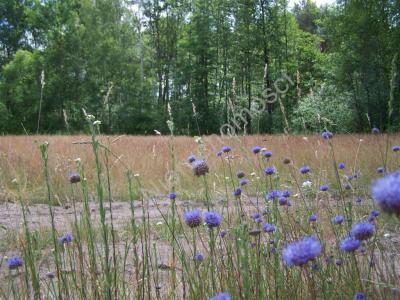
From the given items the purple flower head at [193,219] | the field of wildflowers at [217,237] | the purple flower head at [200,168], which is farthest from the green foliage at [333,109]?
the purple flower head at [193,219]

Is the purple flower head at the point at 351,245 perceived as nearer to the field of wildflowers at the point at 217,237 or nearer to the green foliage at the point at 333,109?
the field of wildflowers at the point at 217,237

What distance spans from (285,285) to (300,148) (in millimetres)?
6517

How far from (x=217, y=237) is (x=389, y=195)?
2.51 m

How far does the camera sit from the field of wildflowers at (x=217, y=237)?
1.42 m

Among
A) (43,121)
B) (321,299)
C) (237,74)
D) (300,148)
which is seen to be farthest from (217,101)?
(321,299)

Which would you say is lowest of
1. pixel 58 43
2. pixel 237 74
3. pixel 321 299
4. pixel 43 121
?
pixel 321 299

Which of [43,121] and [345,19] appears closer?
[345,19]

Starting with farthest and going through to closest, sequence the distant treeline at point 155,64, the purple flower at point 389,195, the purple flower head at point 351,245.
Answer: the distant treeline at point 155,64
the purple flower head at point 351,245
the purple flower at point 389,195

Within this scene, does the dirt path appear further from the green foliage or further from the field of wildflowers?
the green foliage

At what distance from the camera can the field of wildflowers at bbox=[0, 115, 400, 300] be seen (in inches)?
55.9

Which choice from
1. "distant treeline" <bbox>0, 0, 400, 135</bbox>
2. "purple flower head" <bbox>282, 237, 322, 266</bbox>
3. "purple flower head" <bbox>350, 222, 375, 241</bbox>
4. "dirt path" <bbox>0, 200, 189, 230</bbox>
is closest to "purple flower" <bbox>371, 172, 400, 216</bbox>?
"purple flower head" <bbox>282, 237, 322, 266</bbox>

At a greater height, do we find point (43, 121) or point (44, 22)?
point (44, 22)

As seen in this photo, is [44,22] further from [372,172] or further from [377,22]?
[372,172]

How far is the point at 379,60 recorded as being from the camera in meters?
18.4
